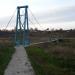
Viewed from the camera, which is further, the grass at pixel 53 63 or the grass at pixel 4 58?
the grass at pixel 4 58

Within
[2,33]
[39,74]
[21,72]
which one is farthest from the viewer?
[2,33]

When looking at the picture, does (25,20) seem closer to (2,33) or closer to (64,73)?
(64,73)

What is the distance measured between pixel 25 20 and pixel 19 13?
3.76 feet

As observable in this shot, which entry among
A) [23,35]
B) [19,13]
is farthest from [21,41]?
[19,13]

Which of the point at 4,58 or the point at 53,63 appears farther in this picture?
the point at 4,58

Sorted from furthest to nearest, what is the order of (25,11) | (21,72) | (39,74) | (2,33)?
1. (2,33)
2. (25,11)
3. (21,72)
4. (39,74)

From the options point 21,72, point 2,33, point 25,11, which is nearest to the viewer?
point 21,72

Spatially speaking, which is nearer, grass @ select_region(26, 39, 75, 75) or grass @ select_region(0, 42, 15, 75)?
grass @ select_region(26, 39, 75, 75)

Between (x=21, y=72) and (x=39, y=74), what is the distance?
40.8 inches

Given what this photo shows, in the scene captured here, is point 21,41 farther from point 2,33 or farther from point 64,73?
point 2,33

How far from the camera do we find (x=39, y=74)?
37.0ft

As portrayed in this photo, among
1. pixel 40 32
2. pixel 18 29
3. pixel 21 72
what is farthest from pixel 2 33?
pixel 21 72

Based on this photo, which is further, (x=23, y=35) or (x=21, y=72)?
(x=23, y=35)

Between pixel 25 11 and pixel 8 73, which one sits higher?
pixel 25 11
